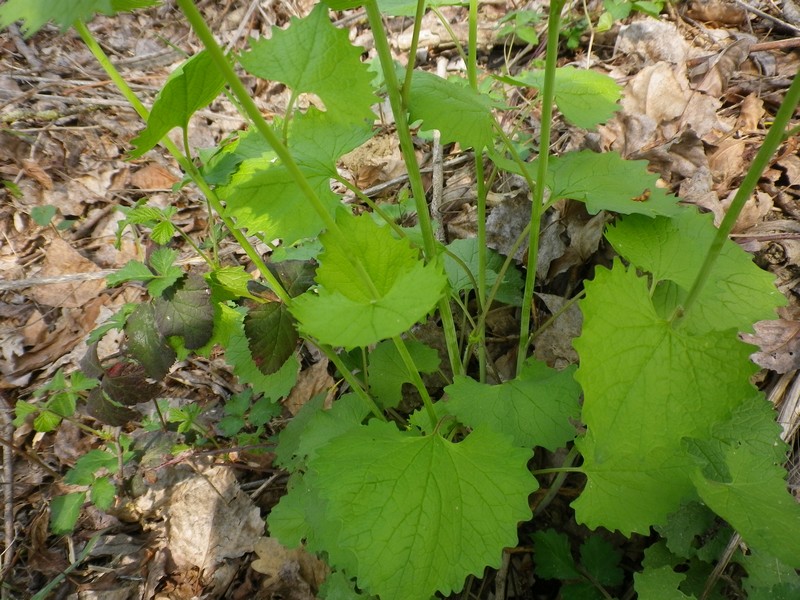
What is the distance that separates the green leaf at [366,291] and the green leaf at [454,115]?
26 cm

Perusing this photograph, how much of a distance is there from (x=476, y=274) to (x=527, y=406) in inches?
22.9

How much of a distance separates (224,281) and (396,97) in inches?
25.0

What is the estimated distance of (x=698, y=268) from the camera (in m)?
1.08

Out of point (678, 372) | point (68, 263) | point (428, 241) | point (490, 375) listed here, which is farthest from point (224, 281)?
point (68, 263)

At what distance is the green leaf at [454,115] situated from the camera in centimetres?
104

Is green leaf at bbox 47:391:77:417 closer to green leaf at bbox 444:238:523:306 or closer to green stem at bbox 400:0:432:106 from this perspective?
green leaf at bbox 444:238:523:306

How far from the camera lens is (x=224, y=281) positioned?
1236 mm

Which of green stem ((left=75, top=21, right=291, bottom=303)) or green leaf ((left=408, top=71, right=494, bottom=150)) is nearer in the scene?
green stem ((left=75, top=21, right=291, bottom=303))

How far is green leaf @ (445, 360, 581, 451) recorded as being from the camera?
113 centimetres

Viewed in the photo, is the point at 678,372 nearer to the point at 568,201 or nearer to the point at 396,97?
the point at 396,97

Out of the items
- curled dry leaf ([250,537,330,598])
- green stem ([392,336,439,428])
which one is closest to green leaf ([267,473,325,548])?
curled dry leaf ([250,537,330,598])

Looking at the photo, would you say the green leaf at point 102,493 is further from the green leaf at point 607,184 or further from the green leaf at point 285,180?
the green leaf at point 607,184

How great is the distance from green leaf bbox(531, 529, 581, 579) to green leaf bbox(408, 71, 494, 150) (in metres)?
1.03

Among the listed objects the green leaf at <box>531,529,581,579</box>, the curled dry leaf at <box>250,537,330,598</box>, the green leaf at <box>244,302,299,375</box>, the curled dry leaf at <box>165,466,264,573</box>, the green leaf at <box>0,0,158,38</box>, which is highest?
the green leaf at <box>0,0,158,38</box>
